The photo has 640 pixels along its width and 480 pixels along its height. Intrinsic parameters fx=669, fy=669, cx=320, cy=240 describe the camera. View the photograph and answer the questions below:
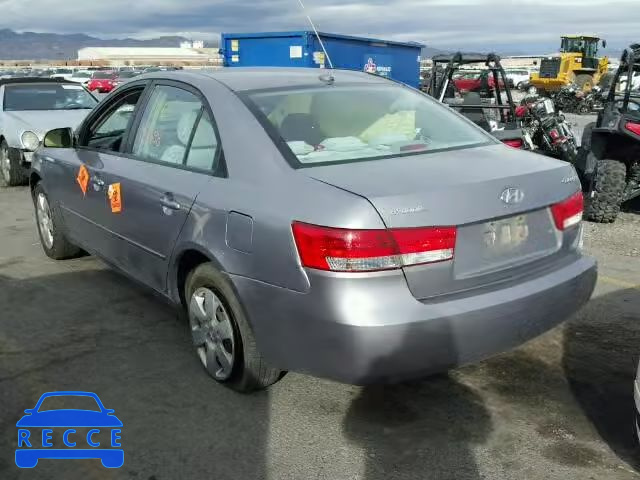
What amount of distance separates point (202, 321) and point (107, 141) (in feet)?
5.70

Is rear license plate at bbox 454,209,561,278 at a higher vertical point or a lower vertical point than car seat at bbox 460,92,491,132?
lower

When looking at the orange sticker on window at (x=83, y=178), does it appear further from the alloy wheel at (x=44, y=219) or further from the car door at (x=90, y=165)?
the alloy wheel at (x=44, y=219)

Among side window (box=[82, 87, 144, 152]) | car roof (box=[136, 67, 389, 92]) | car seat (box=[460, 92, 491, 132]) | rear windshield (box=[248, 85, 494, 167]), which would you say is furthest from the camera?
car seat (box=[460, 92, 491, 132])

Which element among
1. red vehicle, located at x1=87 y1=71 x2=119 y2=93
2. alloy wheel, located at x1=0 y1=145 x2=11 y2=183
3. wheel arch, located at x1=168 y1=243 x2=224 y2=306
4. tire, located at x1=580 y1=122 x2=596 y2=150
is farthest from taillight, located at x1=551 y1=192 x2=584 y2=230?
red vehicle, located at x1=87 y1=71 x2=119 y2=93

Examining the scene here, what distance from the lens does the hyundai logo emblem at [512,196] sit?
9.34ft

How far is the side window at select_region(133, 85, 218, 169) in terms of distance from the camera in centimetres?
348

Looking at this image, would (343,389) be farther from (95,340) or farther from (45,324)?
(45,324)

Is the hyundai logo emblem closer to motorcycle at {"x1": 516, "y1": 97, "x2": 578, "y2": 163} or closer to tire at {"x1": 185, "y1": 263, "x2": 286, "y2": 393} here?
tire at {"x1": 185, "y1": 263, "x2": 286, "y2": 393}

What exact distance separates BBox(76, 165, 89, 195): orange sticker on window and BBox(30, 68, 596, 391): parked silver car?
1.49 ft

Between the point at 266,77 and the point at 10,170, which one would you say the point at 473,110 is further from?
the point at 10,170

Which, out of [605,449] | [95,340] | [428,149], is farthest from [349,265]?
[95,340]

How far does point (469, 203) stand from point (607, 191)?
498cm

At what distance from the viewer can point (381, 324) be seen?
103 inches

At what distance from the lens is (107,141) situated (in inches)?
179
